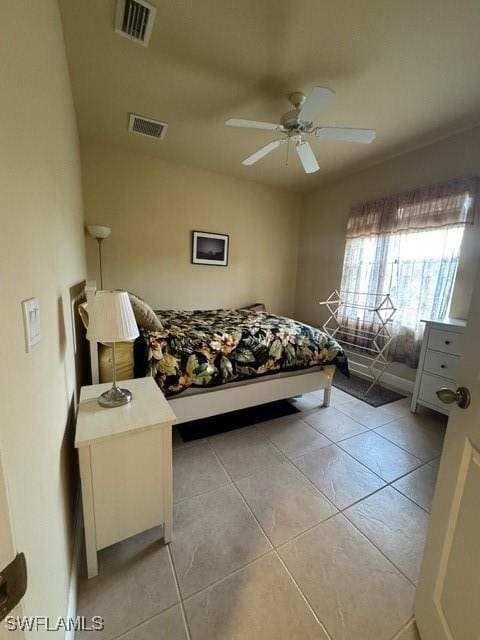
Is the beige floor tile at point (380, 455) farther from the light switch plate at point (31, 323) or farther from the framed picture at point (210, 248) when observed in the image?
the framed picture at point (210, 248)

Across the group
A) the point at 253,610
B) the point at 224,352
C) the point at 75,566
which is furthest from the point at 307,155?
the point at 75,566

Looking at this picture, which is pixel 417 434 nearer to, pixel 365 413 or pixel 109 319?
pixel 365 413

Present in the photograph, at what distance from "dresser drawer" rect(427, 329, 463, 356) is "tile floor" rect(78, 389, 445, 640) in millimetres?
810

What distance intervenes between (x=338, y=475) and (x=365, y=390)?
1.48m

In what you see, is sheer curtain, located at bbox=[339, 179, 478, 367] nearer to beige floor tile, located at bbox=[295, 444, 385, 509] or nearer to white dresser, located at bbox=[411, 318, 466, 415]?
white dresser, located at bbox=[411, 318, 466, 415]

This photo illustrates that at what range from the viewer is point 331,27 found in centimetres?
153

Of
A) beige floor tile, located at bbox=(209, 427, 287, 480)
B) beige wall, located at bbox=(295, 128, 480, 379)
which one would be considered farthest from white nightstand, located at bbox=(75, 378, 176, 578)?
beige wall, located at bbox=(295, 128, 480, 379)

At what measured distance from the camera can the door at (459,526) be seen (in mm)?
717

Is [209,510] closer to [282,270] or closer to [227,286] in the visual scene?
[227,286]

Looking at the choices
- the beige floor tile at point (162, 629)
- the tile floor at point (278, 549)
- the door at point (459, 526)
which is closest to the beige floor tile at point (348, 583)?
the tile floor at point (278, 549)

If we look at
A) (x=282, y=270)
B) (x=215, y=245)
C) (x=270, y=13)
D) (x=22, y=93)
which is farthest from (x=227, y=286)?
(x=22, y=93)

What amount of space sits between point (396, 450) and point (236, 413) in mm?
1269

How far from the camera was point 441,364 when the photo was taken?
7.59ft

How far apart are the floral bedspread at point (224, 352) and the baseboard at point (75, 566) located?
757 millimetres
